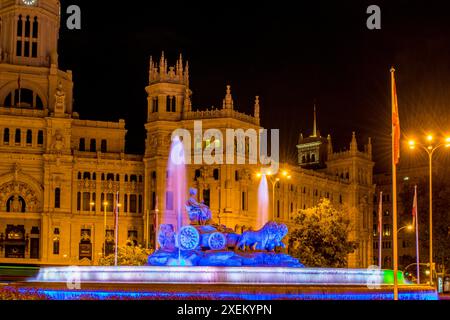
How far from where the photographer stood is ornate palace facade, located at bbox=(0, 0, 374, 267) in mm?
100188

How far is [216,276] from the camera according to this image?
132 ft

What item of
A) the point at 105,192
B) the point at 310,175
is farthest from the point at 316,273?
the point at 310,175

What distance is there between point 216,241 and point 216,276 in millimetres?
6509

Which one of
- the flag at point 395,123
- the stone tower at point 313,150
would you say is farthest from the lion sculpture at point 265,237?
the stone tower at point 313,150

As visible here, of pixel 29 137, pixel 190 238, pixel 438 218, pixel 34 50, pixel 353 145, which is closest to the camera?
pixel 190 238

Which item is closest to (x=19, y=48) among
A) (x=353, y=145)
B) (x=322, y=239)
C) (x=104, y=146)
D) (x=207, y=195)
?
(x=104, y=146)

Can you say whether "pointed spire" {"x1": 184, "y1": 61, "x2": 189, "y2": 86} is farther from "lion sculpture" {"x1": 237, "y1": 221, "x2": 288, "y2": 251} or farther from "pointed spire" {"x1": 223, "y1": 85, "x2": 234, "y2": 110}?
"lion sculpture" {"x1": 237, "y1": 221, "x2": 288, "y2": 251}

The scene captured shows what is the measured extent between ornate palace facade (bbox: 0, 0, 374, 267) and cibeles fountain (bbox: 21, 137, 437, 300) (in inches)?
1949

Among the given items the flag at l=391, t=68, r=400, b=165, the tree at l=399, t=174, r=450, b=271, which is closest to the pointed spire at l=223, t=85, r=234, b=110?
the tree at l=399, t=174, r=450, b=271

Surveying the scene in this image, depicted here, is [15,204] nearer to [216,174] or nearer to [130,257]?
[216,174]

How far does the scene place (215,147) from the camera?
10469cm

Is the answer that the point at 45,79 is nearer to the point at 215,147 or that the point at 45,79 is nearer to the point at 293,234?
the point at 215,147

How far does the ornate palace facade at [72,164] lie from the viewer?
329 feet

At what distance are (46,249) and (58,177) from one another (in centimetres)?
813
